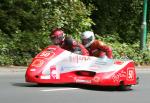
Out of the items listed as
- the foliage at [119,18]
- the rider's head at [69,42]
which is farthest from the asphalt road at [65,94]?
the foliage at [119,18]

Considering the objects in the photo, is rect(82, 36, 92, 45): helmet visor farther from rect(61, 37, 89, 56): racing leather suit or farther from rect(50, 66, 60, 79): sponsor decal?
rect(50, 66, 60, 79): sponsor decal

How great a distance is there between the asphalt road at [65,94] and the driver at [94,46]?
0.90m

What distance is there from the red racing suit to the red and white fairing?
29 centimetres

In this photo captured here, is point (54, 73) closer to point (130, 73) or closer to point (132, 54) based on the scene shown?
point (130, 73)

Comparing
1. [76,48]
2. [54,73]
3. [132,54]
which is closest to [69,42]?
[76,48]

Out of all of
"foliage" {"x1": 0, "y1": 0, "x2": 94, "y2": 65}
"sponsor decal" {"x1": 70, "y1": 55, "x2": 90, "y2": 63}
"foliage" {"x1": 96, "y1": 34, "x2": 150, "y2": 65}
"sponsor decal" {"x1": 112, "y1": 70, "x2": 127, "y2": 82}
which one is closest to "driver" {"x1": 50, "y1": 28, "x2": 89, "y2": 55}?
"sponsor decal" {"x1": 70, "y1": 55, "x2": 90, "y2": 63}

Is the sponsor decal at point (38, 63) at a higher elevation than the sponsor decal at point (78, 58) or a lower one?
lower

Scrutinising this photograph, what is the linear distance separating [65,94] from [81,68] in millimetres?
1324

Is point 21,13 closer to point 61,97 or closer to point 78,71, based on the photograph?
point 78,71

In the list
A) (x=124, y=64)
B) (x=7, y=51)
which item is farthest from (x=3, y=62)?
(x=124, y=64)

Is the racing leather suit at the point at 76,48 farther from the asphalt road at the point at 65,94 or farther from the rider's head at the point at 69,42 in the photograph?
the asphalt road at the point at 65,94

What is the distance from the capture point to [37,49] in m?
23.7

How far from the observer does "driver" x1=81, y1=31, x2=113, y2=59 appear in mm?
15477

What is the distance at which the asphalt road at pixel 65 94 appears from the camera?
43.1 feet
